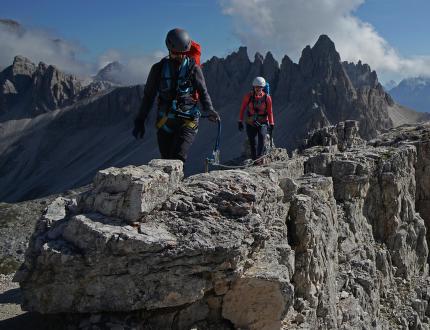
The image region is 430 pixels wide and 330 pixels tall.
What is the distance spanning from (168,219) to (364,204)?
16606 millimetres

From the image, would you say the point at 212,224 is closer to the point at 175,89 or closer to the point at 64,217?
the point at 64,217

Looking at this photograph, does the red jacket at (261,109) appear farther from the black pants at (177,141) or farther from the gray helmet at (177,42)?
the gray helmet at (177,42)

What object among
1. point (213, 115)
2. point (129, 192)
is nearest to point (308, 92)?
point (213, 115)

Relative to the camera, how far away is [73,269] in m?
8.00

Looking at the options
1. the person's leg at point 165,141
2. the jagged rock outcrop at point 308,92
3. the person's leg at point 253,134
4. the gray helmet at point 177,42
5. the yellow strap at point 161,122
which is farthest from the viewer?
the jagged rock outcrop at point 308,92

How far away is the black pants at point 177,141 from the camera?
1114 cm

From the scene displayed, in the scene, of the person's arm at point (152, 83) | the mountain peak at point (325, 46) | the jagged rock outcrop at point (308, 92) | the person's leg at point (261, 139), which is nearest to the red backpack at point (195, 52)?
the person's arm at point (152, 83)

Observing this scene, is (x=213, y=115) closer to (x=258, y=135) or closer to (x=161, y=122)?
(x=161, y=122)

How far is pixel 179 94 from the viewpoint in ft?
36.3

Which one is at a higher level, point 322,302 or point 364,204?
point 364,204

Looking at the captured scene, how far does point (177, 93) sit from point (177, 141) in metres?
1.13

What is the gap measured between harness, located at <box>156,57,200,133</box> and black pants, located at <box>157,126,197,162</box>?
17 centimetres

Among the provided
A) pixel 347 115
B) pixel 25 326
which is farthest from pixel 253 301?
pixel 347 115

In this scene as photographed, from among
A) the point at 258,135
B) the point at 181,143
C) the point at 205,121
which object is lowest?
the point at 181,143
